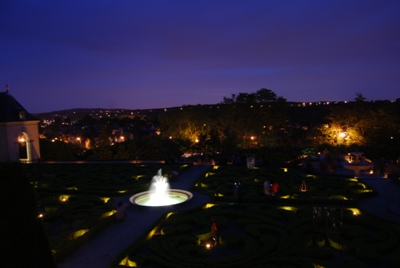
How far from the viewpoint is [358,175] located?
20.3 metres

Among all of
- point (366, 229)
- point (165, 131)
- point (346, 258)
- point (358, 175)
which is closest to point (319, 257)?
point (346, 258)

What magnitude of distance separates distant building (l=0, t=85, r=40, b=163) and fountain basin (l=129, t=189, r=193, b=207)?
1821cm

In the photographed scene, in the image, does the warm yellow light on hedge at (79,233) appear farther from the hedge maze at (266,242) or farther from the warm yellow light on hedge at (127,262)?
the warm yellow light on hedge at (127,262)

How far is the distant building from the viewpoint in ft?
97.6

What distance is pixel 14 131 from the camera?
99.3ft

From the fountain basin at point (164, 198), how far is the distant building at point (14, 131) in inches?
717

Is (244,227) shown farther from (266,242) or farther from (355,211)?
(355,211)

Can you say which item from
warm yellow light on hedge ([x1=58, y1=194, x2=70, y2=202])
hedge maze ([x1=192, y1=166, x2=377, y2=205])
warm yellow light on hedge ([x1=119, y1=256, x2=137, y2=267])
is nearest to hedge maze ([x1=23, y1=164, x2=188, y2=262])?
warm yellow light on hedge ([x1=58, y1=194, x2=70, y2=202])

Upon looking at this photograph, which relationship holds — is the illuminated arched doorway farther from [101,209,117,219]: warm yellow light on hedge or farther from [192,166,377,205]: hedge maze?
[101,209,117,219]: warm yellow light on hedge

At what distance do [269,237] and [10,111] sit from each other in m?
28.5

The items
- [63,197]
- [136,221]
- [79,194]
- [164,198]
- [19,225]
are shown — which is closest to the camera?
[19,225]

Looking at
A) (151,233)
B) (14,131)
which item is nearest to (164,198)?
(151,233)

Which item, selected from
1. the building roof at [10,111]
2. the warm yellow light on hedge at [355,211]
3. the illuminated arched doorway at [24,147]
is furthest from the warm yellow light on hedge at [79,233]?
the building roof at [10,111]

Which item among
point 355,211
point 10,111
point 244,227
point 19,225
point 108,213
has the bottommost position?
point 244,227
